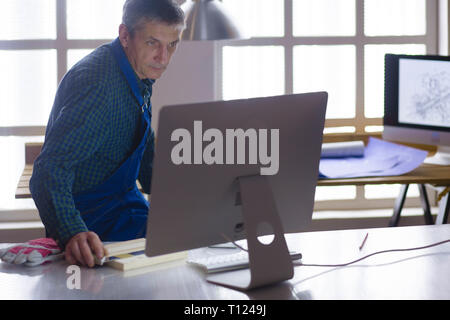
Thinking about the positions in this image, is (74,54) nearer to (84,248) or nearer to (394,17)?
(394,17)

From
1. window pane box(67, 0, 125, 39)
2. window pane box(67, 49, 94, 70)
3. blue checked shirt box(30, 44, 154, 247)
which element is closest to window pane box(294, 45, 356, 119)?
window pane box(67, 0, 125, 39)

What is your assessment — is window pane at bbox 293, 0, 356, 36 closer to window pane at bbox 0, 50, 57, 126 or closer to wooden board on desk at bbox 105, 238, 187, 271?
window pane at bbox 0, 50, 57, 126

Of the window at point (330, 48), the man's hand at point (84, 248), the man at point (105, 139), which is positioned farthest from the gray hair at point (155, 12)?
the window at point (330, 48)

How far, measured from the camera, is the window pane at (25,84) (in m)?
3.97

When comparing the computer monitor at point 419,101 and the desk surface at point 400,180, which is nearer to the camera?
the desk surface at point 400,180

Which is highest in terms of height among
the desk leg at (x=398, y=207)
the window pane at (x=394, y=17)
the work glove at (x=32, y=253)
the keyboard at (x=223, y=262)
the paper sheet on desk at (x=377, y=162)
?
the window pane at (x=394, y=17)

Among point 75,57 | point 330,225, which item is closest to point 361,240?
point 330,225

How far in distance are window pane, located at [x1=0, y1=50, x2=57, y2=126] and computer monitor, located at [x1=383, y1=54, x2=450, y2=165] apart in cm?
183

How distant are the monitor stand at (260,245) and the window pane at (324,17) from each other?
2537 millimetres

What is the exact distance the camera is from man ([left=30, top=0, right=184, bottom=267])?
1.93 m

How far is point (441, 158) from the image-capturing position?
3689mm

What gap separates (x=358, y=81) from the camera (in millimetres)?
4172

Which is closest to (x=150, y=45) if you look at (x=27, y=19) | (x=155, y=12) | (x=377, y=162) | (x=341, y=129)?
(x=155, y=12)

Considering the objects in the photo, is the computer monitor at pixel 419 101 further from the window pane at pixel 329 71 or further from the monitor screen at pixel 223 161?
the monitor screen at pixel 223 161
